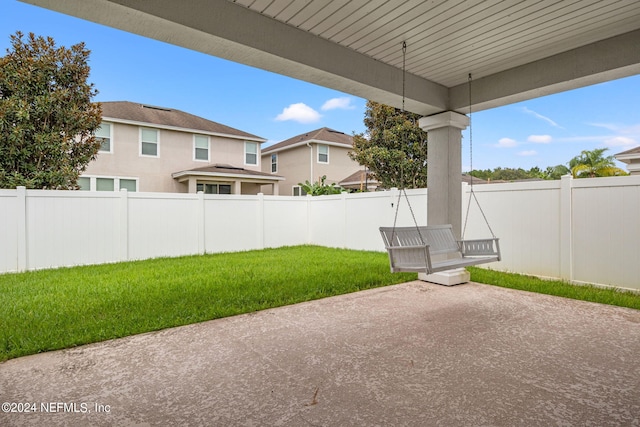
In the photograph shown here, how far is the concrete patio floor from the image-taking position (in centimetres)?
217

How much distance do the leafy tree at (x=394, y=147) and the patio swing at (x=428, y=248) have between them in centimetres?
780

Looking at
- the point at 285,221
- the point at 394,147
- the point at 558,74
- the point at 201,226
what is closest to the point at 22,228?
the point at 201,226

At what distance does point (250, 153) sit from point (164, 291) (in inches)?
510

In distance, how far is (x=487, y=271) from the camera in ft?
22.8

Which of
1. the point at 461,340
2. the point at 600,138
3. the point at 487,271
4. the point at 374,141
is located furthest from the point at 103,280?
the point at 600,138

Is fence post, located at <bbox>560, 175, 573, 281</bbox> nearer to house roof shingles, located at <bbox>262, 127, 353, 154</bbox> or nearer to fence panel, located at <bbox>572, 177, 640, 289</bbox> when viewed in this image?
fence panel, located at <bbox>572, 177, 640, 289</bbox>

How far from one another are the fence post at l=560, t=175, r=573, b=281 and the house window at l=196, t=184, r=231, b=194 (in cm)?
1294

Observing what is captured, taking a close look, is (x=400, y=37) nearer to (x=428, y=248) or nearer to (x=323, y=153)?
(x=428, y=248)

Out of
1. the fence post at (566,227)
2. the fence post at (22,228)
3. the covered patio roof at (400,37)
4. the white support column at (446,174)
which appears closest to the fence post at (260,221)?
the fence post at (22,228)

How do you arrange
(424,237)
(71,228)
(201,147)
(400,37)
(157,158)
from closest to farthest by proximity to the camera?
(400,37), (424,237), (71,228), (157,158), (201,147)

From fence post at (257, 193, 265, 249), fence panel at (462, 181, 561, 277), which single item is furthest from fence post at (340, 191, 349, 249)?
fence panel at (462, 181, 561, 277)

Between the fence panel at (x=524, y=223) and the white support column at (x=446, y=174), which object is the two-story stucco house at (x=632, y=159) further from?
the white support column at (x=446, y=174)

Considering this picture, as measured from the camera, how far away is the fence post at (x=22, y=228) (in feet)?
23.3

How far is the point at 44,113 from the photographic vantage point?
9.04 m
